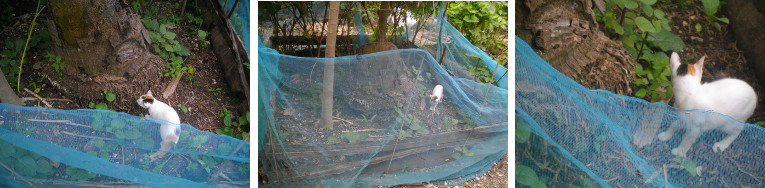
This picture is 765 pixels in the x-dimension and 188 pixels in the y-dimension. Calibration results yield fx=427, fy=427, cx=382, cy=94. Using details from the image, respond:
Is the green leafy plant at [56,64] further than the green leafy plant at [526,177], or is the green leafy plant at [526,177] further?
the green leafy plant at [526,177]

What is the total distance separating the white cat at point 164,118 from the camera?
146 cm

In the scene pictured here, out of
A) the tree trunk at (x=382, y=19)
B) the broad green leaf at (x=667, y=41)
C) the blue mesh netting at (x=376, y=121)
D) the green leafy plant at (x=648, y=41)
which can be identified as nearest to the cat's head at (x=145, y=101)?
the blue mesh netting at (x=376, y=121)

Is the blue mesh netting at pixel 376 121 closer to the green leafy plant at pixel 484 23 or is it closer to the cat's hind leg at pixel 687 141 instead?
the green leafy plant at pixel 484 23

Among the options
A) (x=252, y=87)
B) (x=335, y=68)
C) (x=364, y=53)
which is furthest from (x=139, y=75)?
(x=364, y=53)

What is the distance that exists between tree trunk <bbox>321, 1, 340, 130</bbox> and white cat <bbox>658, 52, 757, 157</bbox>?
3.88 feet

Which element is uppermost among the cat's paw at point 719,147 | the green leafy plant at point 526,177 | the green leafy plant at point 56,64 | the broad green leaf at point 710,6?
the broad green leaf at point 710,6

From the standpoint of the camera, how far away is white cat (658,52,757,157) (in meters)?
1.50

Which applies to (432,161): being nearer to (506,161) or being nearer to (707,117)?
(506,161)

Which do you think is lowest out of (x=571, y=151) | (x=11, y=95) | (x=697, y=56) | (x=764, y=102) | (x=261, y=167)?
(x=261, y=167)

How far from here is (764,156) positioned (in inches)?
60.6

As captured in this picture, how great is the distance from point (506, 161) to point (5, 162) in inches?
68.7

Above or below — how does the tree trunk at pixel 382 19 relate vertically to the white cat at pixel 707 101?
above

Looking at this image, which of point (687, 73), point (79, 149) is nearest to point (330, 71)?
point (79, 149)

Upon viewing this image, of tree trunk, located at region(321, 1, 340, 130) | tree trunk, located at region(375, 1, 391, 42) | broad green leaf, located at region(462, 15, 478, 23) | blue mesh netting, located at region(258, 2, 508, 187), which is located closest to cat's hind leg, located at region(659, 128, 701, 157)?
blue mesh netting, located at region(258, 2, 508, 187)
